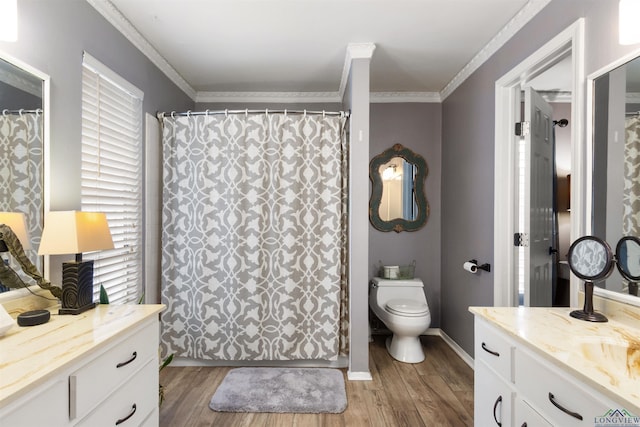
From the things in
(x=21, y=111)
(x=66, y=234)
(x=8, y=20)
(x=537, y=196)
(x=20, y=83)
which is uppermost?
(x=8, y=20)

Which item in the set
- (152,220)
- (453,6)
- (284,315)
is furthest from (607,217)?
(152,220)

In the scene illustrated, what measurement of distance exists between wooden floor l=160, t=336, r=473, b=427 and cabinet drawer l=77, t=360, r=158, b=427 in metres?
0.67

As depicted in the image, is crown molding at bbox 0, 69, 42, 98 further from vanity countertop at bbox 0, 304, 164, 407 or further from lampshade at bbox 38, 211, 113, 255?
vanity countertop at bbox 0, 304, 164, 407

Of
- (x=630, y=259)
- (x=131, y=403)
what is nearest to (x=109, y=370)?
(x=131, y=403)

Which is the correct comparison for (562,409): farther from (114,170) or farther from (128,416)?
(114,170)

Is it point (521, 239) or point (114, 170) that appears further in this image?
point (521, 239)

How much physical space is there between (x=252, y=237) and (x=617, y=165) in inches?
87.1

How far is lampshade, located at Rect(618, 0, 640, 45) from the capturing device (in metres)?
1.30

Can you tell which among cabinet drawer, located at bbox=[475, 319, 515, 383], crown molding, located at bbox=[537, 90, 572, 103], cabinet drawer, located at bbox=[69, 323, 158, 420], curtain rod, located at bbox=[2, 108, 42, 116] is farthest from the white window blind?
crown molding, located at bbox=[537, 90, 572, 103]

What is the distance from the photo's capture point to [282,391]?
7.50ft

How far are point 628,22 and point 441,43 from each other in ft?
4.33

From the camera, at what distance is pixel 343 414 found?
2049 millimetres

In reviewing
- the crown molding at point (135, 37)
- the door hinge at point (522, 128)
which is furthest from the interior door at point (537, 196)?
the crown molding at point (135, 37)

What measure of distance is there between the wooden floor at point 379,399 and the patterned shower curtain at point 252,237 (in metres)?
0.31
